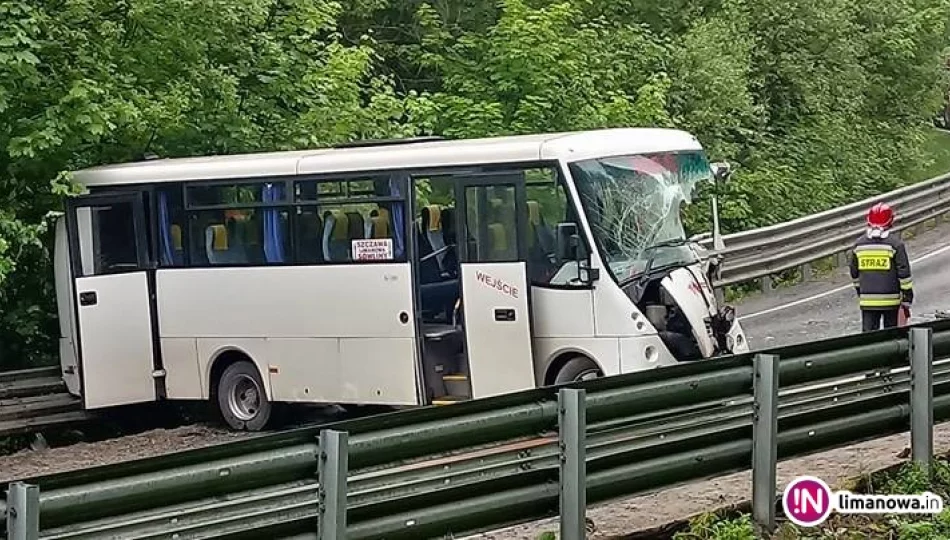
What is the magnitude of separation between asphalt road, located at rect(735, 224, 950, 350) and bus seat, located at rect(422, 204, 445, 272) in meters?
5.10

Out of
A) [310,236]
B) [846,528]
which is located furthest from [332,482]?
[310,236]

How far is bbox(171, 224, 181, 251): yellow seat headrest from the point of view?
53.9 ft

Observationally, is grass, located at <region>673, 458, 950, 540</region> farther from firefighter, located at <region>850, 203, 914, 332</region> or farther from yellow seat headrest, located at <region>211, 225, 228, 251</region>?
yellow seat headrest, located at <region>211, 225, 228, 251</region>

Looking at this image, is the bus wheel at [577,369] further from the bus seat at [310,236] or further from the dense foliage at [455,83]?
the bus seat at [310,236]

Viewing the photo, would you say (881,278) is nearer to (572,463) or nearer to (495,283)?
(495,283)

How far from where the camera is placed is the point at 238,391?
16.2 m

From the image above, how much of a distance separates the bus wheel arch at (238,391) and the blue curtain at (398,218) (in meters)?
2.48

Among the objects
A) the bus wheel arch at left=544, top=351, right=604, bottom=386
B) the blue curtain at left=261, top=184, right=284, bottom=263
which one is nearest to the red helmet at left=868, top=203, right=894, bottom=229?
the bus wheel arch at left=544, top=351, right=604, bottom=386

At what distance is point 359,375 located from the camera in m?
14.9

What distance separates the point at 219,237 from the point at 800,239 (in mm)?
12174

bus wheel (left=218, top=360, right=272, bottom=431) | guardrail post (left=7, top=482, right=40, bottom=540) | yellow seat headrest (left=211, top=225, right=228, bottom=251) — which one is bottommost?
bus wheel (left=218, top=360, right=272, bottom=431)

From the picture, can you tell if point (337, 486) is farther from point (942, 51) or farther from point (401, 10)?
point (942, 51)

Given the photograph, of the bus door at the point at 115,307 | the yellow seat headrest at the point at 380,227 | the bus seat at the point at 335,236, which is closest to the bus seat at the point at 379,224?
the yellow seat headrest at the point at 380,227

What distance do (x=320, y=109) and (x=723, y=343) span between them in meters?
8.52
